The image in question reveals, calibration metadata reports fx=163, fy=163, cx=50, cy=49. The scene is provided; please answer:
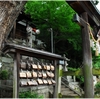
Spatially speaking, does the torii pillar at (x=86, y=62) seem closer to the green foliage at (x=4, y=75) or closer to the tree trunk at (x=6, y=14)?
the tree trunk at (x=6, y=14)

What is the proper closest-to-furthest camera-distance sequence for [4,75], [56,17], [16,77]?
[16,77], [4,75], [56,17]

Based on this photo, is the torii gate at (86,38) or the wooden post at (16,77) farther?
the wooden post at (16,77)

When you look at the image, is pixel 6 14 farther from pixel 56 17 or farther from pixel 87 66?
pixel 56 17

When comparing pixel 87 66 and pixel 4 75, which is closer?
pixel 87 66

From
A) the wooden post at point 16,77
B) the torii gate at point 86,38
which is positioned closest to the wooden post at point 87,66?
the torii gate at point 86,38

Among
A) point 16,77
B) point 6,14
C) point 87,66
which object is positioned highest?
point 6,14

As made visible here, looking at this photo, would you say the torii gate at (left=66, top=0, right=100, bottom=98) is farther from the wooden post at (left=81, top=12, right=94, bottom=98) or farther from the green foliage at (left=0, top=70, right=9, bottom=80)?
the green foliage at (left=0, top=70, right=9, bottom=80)

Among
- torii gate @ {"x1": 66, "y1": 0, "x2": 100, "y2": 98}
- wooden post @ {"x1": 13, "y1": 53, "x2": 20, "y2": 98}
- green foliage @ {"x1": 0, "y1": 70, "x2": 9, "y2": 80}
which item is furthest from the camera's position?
green foliage @ {"x1": 0, "y1": 70, "x2": 9, "y2": 80}

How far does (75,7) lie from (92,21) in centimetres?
94

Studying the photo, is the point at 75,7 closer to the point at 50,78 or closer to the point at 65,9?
the point at 50,78

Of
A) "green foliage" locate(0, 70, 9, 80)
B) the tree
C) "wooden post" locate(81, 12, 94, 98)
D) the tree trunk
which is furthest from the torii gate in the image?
the tree

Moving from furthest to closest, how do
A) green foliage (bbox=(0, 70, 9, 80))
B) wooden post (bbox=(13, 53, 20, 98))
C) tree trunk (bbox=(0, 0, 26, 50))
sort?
green foliage (bbox=(0, 70, 9, 80)) → wooden post (bbox=(13, 53, 20, 98)) → tree trunk (bbox=(0, 0, 26, 50))

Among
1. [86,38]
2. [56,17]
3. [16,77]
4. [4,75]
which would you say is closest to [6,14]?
[86,38]

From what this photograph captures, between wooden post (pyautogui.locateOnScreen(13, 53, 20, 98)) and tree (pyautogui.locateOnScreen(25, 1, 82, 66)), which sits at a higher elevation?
tree (pyautogui.locateOnScreen(25, 1, 82, 66))
